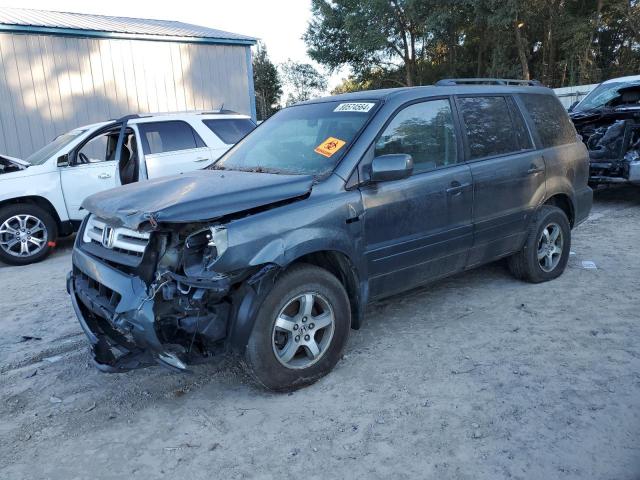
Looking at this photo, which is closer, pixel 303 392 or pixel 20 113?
pixel 303 392

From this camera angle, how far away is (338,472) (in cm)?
255

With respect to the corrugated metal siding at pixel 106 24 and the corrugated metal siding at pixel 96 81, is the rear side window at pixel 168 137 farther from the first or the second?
the corrugated metal siding at pixel 106 24

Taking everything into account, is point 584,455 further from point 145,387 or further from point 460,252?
point 145,387

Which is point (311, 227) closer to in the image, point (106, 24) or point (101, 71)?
point (101, 71)

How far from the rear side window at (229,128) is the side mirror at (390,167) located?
472cm

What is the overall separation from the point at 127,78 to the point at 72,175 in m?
5.99

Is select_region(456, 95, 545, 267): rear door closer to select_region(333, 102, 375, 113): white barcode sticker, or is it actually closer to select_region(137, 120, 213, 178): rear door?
select_region(333, 102, 375, 113): white barcode sticker

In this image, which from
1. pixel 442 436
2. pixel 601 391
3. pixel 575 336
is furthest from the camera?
pixel 575 336

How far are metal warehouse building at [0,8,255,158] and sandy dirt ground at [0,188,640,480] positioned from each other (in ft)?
26.3

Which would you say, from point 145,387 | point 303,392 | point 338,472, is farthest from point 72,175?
point 338,472

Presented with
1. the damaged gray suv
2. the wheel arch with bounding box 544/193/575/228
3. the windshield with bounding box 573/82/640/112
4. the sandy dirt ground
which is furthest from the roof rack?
the windshield with bounding box 573/82/640/112

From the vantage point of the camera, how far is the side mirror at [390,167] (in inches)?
134

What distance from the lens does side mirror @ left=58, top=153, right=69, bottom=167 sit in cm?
711

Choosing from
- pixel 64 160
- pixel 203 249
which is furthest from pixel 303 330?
pixel 64 160
